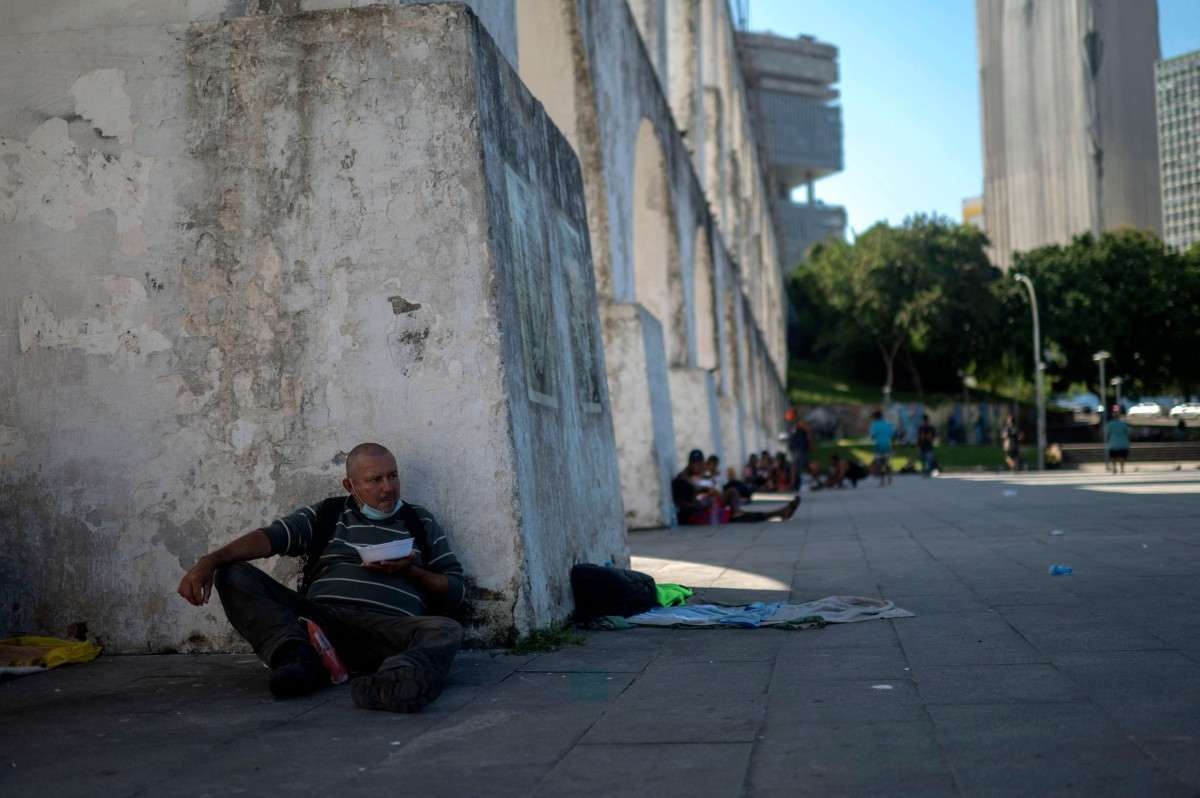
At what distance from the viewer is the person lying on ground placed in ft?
51.0

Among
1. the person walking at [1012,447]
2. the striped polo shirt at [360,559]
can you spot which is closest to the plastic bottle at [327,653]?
the striped polo shirt at [360,559]

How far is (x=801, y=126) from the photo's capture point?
115 m

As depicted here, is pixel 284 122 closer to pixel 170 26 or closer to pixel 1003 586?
pixel 170 26

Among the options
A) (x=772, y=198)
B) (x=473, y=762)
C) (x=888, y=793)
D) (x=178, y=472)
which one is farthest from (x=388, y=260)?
(x=772, y=198)

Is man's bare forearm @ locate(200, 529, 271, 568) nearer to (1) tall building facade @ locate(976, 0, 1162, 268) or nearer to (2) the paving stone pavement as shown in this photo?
(2) the paving stone pavement

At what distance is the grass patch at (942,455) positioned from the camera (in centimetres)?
3991

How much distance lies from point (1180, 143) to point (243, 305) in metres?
127

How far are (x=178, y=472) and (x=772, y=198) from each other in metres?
49.1

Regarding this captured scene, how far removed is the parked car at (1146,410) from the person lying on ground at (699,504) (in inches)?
2190

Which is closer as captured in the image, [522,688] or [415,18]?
[522,688]

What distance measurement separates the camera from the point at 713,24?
107 ft

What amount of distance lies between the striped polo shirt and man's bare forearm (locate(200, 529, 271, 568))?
5 cm

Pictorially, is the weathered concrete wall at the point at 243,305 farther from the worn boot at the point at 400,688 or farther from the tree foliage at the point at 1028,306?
the tree foliage at the point at 1028,306

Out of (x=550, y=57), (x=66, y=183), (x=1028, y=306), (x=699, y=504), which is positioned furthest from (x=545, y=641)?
(x=1028, y=306)
